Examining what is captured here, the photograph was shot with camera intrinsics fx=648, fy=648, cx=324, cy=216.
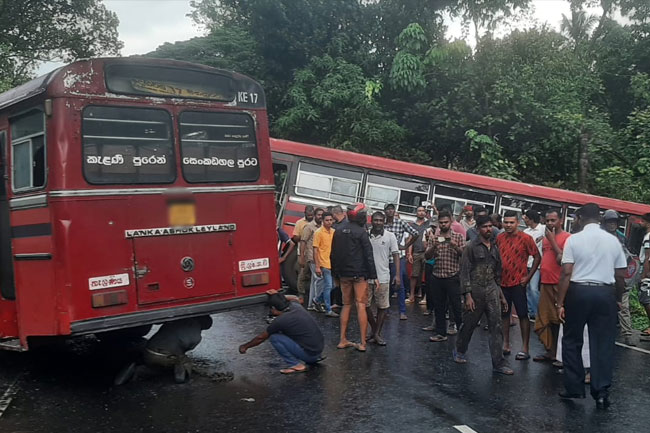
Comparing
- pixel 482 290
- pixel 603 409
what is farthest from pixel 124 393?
pixel 603 409

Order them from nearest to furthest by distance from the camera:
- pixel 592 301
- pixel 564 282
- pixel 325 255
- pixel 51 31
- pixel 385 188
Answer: pixel 592 301, pixel 564 282, pixel 325 255, pixel 385 188, pixel 51 31

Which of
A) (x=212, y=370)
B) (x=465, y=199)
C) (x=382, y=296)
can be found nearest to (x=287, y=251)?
(x=465, y=199)

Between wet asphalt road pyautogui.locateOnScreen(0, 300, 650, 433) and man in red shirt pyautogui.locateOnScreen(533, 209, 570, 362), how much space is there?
38 centimetres

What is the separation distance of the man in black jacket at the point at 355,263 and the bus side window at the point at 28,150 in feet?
11.6

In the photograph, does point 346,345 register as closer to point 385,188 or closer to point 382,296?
point 382,296

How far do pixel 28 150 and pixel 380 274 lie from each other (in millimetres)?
4567

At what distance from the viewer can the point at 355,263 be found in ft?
25.9

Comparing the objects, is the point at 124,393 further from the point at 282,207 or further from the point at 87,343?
the point at 282,207

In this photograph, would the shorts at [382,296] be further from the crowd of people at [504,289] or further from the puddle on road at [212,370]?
the puddle on road at [212,370]

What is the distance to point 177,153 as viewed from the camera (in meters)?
6.58

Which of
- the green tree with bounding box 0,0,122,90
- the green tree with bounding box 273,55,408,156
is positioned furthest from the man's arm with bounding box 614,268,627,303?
the green tree with bounding box 0,0,122,90

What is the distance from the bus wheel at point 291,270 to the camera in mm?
12977

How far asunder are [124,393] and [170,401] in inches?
22.9

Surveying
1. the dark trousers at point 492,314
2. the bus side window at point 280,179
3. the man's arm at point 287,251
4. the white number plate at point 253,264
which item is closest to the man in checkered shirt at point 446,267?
the dark trousers at point 492,314
